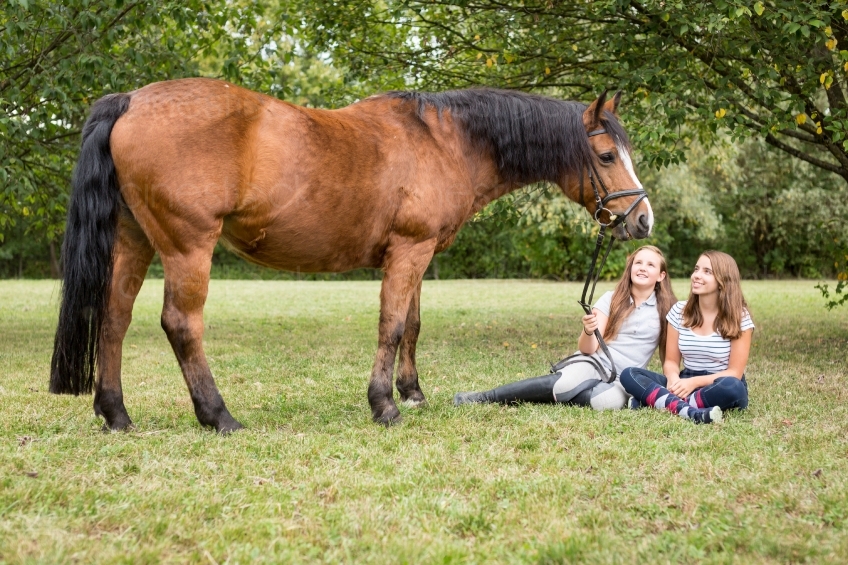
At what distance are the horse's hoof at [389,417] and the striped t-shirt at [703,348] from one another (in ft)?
6.57

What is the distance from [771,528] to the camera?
9.61ft

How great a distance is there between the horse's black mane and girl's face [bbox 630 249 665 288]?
0.78 metres

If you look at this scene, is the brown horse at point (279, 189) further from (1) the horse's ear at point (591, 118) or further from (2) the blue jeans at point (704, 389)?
(2) the blue jeans at point (704, 389)

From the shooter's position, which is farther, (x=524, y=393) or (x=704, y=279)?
(x=524, y=393)

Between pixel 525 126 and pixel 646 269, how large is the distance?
131 centimetres

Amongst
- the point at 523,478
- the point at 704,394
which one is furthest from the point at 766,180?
the point at 523,478

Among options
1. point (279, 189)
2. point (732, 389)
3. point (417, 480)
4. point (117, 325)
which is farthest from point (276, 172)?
point (732, 389)

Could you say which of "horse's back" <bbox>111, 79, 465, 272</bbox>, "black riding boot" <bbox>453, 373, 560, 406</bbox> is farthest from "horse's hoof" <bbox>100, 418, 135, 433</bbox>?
"black riding boot" <bbox>453, 373, 560, 406</bbox>

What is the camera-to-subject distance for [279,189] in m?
4.40

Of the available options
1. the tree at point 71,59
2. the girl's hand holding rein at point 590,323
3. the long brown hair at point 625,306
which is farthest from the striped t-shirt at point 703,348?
the tree at point 71,59

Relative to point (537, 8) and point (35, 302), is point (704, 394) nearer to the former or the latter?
point (537, 8)

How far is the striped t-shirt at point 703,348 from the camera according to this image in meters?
5.16

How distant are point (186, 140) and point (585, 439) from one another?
2.74m

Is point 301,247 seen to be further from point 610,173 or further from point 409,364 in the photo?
point 610,173
